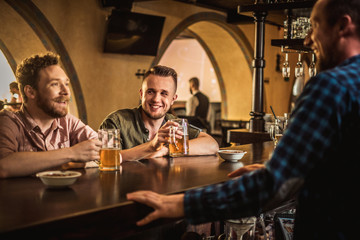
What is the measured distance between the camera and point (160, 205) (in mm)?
1325

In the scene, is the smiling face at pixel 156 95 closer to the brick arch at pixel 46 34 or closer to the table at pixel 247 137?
the table at pixel 247 137

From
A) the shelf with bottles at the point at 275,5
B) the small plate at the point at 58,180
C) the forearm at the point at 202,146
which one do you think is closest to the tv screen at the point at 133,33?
the shelf with bottles at the point at 275,5

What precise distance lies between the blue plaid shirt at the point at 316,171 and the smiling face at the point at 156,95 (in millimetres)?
1529

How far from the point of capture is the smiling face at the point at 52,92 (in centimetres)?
219

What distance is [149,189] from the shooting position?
1.47 metres

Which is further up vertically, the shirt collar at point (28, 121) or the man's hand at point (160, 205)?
the shirt collar at point (28, 121)

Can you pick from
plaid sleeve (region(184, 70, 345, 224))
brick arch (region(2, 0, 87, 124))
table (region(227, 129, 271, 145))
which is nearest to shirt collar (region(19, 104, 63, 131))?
plaid sleeve (region(184, 70, 345, 224))

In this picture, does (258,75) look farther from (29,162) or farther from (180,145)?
(29,162)

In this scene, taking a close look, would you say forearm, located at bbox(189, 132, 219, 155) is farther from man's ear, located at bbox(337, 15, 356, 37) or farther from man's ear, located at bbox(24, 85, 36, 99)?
man's ear, located at bbox(337, 15, 356, 37)

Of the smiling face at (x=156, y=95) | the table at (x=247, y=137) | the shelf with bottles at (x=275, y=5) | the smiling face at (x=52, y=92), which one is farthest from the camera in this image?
the table at (x=247, y=137)

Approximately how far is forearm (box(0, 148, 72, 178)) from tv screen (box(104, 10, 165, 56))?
16.7 ft

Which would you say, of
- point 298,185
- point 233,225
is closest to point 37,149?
point 233,225

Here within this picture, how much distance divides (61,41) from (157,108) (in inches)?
152

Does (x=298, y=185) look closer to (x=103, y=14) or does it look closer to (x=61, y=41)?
(x=61, y=41)
